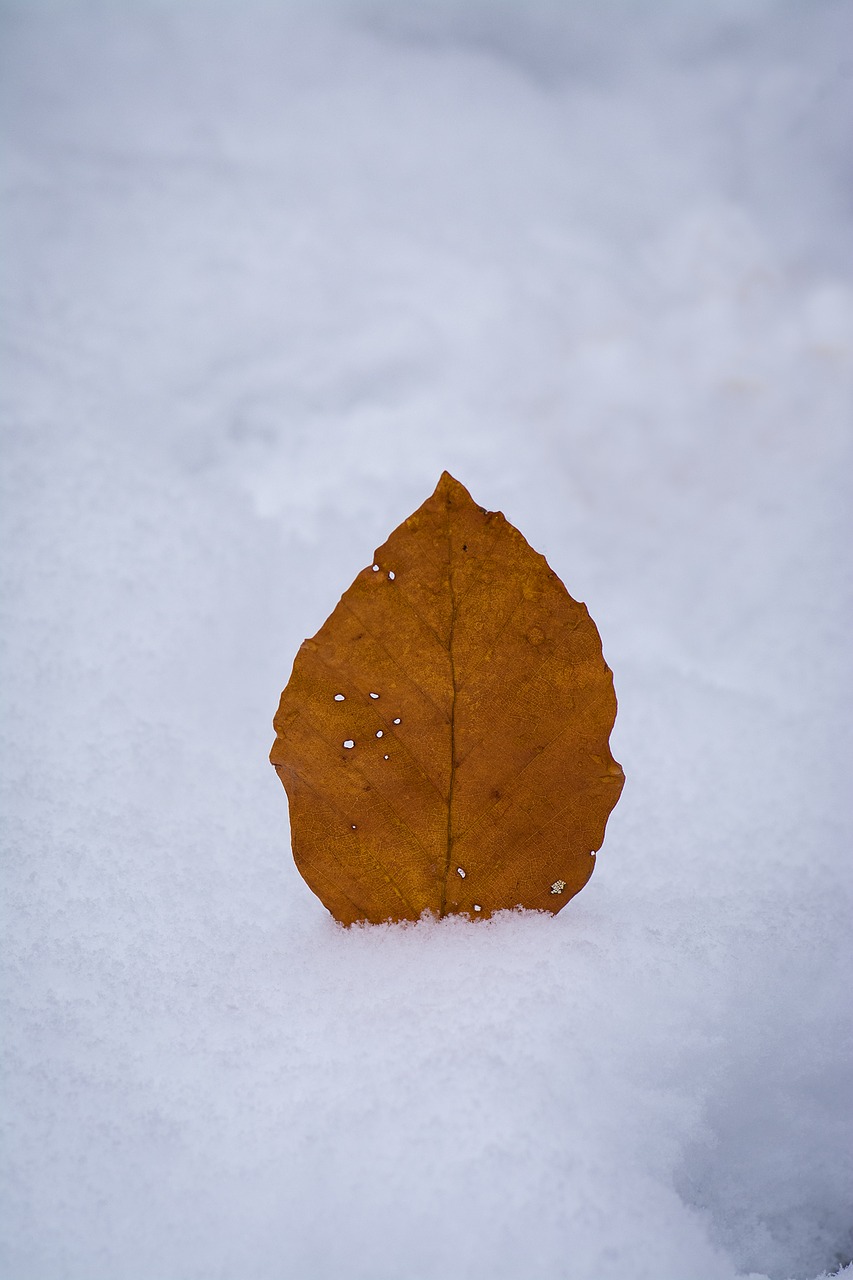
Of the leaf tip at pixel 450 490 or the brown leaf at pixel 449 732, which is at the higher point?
the leaf tip at pixel 450 490

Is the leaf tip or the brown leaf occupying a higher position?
the leaf tip

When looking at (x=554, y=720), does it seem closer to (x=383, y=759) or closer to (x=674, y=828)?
(x=383, y=759)

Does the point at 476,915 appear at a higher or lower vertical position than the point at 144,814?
lower

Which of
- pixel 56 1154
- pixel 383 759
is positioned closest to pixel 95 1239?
pixel 56 1154

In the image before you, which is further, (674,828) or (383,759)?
(674,828)

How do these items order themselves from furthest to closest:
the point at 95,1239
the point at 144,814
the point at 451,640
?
1. the point at 144,814
2. the point at 451,640
3. the point at 95,1239

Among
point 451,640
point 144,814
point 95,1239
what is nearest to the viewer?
point 95,1239

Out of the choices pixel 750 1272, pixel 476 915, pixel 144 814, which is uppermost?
pixel 144 814

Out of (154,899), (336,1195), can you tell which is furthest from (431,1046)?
(154,899)
